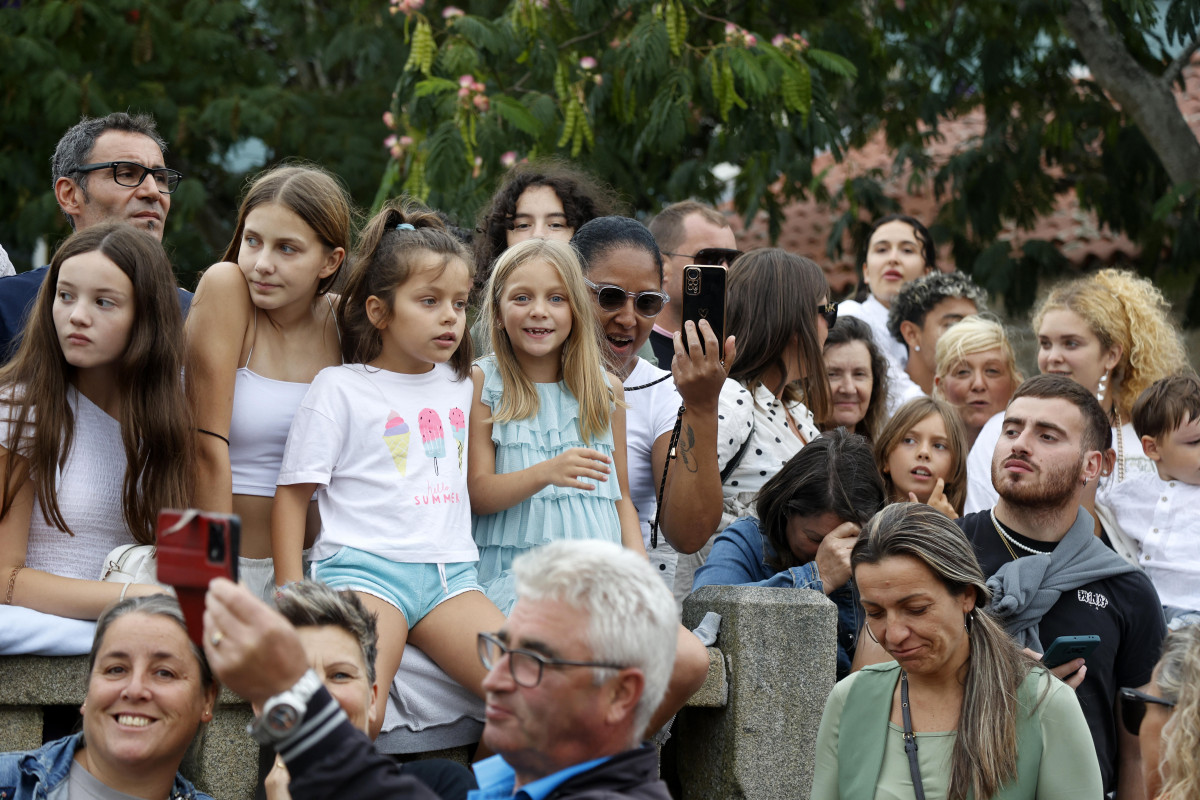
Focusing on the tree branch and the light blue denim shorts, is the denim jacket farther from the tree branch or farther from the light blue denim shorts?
the tree branch

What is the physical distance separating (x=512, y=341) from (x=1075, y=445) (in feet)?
6.56

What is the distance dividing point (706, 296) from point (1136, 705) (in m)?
1.83

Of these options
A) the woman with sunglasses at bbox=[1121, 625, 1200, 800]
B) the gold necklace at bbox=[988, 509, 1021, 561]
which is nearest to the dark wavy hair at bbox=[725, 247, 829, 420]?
the gold necklace at bbox=[988, 509, 1021, 561]

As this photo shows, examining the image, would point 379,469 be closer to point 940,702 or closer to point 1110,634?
point 940,702

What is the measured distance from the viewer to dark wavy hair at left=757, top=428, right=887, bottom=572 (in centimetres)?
462

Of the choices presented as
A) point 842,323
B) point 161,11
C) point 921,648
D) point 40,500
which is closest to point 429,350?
point 40,500

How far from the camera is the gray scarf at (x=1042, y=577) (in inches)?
168

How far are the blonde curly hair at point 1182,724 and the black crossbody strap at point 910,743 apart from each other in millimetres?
693

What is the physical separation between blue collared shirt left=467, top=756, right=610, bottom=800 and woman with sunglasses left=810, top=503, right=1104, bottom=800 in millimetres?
1411

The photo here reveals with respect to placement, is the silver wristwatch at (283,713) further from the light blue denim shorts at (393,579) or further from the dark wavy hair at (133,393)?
the dark wavy hair at (133,393)

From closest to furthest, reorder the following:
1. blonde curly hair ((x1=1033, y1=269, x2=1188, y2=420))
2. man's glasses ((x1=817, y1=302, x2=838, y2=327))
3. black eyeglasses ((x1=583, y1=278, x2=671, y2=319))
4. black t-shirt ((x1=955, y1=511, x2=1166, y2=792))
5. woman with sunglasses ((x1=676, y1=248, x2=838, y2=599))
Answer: black t-shirt ((x1=955, y1=511, x2=1166, y2=792)) → black eyeglasses ((x1=583, y1=278, x2=671, y2=319)) → woman with sunglasses ((x1=676, y1=248, x2=838, y2=599)) → man's glasses ((x1=817, y1=302, x2=838, y2=327)) → blonde curly hair ((x1=1033, y1=269, x2=1188, y2=420))

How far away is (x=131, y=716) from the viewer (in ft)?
10.6

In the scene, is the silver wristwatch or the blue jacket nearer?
the silver wristwatch

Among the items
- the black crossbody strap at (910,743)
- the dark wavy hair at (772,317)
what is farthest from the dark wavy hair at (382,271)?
the black crossbody strap at (910,743)
